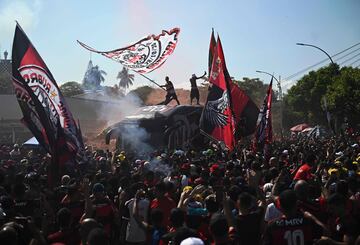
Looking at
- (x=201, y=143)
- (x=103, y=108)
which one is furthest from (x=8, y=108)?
(x=201, y=143)

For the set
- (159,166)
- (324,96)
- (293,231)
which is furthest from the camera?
(324,96)

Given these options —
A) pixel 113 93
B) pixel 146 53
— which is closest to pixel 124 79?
pixel 113 93

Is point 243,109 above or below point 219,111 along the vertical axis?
above

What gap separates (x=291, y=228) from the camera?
4383 mm

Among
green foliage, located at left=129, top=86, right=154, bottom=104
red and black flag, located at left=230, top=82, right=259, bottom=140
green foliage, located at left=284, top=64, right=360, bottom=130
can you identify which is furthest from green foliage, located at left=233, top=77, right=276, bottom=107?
red and black flag, located at left=230, top=82, right=259, bottom=140

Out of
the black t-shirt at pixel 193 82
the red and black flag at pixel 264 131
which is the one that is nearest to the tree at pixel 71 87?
the black t-shirt at pixel 193 82

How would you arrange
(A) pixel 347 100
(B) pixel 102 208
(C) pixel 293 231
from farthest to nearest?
(A) pixel 347 100, (B) pixel 102 208, (C) pixel 293 231

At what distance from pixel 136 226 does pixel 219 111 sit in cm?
514

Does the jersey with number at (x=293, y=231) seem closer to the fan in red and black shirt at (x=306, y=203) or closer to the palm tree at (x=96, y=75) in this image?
the fan in red and black shirt at (x=306, y=203)

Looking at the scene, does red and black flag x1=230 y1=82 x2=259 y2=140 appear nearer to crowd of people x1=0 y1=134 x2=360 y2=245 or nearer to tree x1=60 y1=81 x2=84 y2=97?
crowd of people x1=0 y1=134 x2=360 y2=245

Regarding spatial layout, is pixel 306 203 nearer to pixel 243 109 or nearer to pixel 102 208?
pixel 102 208

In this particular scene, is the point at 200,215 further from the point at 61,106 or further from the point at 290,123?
the point at 290,123

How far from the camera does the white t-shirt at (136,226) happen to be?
6.47m

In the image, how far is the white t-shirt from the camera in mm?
6473
